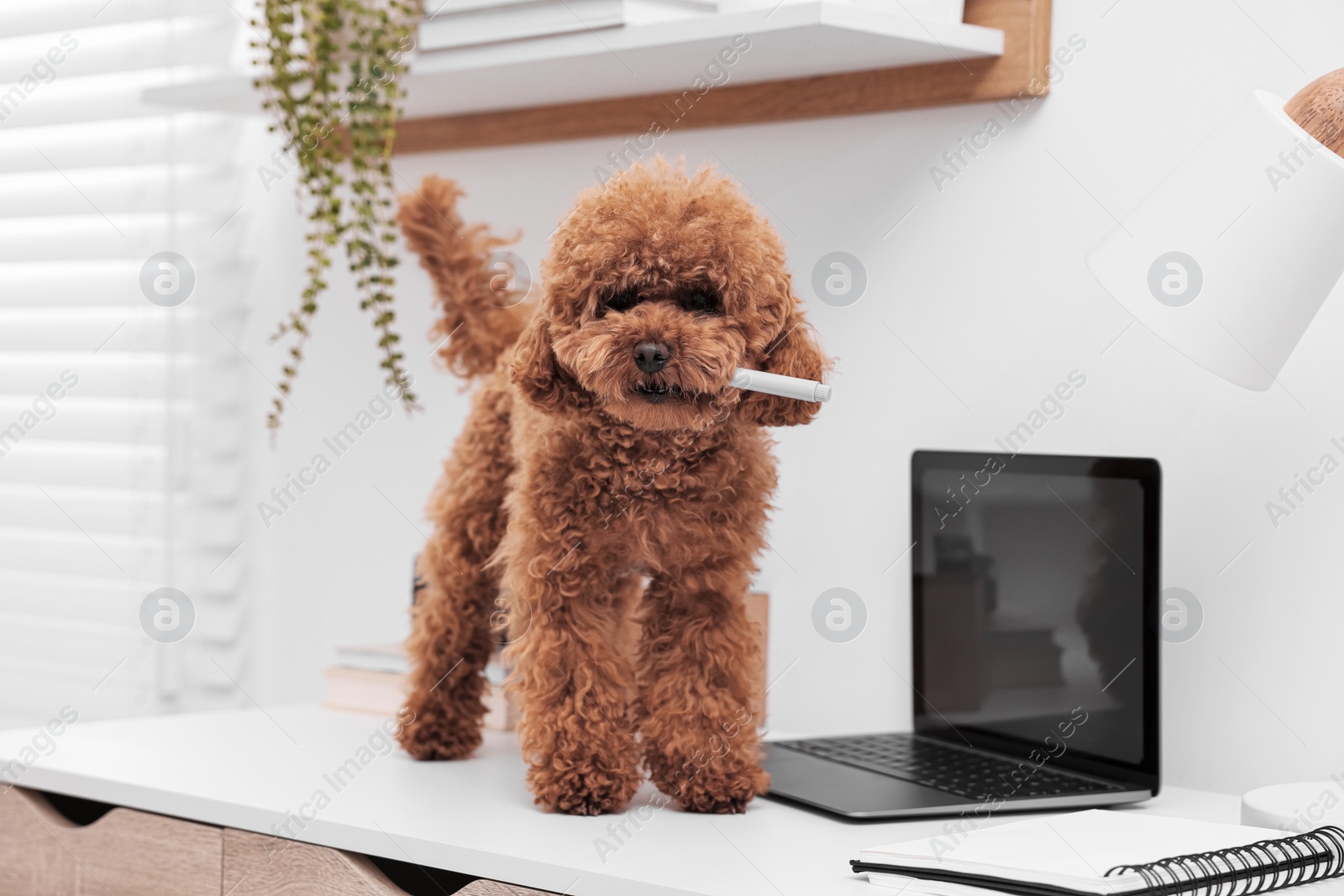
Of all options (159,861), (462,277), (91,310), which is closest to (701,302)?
(462,277)

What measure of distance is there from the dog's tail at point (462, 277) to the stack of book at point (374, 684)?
397 millimetres

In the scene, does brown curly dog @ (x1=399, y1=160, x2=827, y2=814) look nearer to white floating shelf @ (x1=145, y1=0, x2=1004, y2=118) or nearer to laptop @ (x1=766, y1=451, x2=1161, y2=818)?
laptop @ (x1=766, y1=451, x2=1161, y2=818)

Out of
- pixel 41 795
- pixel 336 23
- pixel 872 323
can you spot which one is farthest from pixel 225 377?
pixel 872 323

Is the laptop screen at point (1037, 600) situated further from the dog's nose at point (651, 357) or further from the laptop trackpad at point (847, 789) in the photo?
the dog's nose at point (651, 357)

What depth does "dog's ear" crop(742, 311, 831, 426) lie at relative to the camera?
1.08 metres

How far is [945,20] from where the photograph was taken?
137cm

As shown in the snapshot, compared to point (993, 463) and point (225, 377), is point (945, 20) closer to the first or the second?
point (993, 463)

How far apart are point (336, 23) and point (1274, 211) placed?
3.61ft

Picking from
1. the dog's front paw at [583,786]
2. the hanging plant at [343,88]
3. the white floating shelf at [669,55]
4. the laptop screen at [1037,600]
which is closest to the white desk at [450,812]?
the dog's front paw at [583,786]

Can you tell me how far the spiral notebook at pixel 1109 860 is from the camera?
86 centimetres

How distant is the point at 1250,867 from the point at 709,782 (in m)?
0.44

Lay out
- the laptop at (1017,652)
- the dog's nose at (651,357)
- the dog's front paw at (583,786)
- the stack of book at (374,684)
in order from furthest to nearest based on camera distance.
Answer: the stack of book at (374,684) < the laptop at (1017,652) < the dog's front paw at (583,786) < the dog's nose at (651,357)

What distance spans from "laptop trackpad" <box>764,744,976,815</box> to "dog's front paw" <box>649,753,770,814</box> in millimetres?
56

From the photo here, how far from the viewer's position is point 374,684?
5.37 ft
